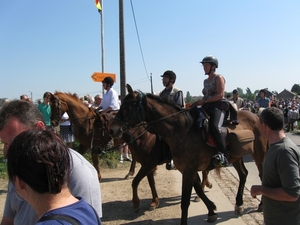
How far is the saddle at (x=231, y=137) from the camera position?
16.6 feet

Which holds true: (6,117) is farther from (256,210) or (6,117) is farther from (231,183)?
(231,183)

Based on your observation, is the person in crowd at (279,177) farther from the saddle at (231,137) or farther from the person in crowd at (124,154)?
the person in crowd at (124,154)

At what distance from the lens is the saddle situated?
5047mm

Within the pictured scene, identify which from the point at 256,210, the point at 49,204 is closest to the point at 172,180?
the point at 256,210

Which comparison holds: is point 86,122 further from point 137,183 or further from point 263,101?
point 263,101

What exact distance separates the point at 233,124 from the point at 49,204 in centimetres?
490

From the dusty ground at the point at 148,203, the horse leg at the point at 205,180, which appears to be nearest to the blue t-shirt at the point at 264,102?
the dusty ground at the point at 148,203

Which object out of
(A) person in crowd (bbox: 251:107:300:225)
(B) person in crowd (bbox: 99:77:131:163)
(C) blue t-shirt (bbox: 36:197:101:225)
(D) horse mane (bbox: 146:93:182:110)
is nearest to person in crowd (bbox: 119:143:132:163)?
(B) person in crowd (bbox: 99:77:131:163)

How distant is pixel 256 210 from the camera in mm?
5578

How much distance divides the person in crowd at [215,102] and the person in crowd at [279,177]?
218 centimetres

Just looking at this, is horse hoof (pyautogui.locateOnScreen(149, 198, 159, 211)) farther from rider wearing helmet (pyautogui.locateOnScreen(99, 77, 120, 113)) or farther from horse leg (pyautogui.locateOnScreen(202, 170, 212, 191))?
rider wearing helmet (pyautogui.locateOnScreen(99, 77, 120, 113))

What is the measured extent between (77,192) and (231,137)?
4053mm

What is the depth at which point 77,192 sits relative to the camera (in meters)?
1.76

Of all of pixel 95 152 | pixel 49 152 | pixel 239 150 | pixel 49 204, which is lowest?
pixel 95 152
